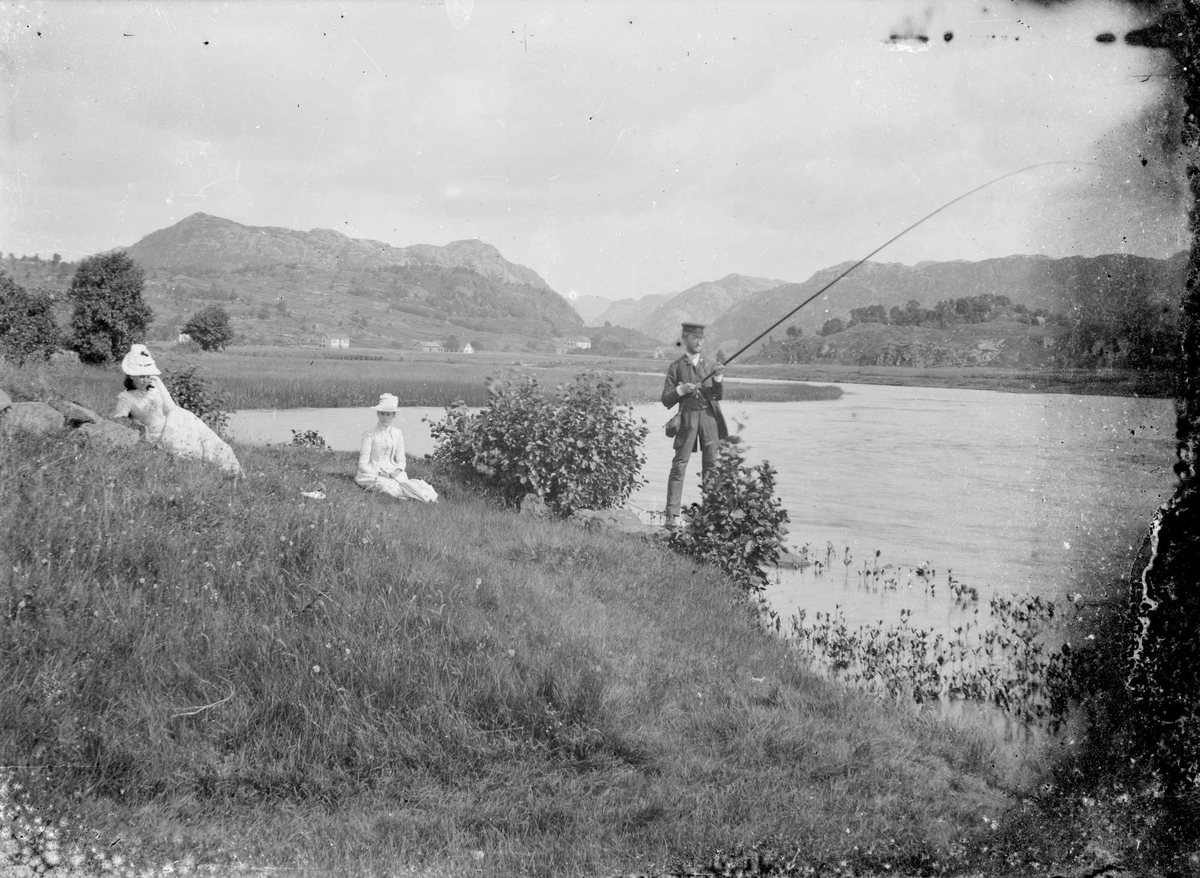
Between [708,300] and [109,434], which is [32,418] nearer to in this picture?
[109,434]

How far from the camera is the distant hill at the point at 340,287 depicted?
26375 mm

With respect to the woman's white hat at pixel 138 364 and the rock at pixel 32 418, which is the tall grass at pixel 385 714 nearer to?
the rock at pixel 32 418

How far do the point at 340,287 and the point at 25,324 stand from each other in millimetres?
30869

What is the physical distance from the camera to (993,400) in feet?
121

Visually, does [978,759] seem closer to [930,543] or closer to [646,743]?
[646,743]

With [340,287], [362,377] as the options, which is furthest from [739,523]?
[340,287]

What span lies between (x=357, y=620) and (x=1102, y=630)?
15.4ft

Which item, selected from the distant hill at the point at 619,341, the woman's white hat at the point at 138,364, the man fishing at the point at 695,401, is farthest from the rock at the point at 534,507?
the distant hill at the point at 619,341

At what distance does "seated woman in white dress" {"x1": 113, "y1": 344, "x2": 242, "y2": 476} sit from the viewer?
9031 mm

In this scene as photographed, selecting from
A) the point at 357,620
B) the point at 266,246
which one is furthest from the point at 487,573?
the point at 266,246

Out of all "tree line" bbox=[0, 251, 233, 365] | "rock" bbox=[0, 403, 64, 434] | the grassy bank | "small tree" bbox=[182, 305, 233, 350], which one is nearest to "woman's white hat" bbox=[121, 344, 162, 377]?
"rock" bbox=[0, 403, 64, 434]

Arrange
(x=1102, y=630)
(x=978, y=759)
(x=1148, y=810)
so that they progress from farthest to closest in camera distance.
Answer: (x=978, y=759)
(x=1102, y=630)
(x=1148, y=810)

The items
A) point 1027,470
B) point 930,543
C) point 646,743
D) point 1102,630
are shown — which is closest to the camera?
point 1102,630

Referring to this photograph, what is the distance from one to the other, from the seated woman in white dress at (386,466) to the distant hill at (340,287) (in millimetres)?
4323
